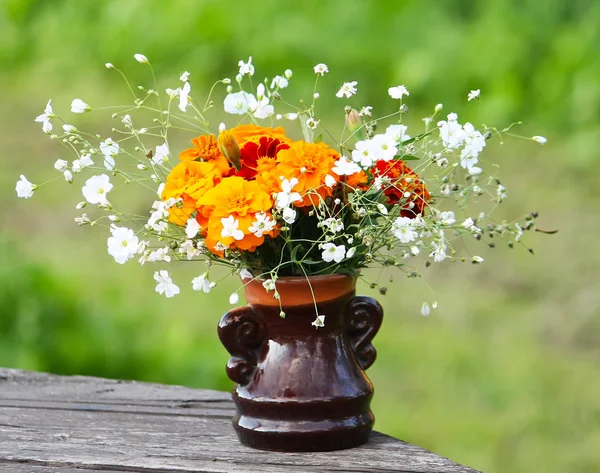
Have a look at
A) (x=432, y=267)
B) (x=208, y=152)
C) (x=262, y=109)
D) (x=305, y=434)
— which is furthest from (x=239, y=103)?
(x=432, y=267)

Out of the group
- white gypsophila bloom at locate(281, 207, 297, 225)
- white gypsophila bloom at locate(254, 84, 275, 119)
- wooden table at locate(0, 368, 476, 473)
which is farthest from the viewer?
white gypsophila bloom at locate(254, 84, 275, 119)

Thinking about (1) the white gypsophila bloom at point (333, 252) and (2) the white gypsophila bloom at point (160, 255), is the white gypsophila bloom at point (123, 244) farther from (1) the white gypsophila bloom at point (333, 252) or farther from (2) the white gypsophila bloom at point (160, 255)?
(1) the white gypsophila bloom at point (333, 252)

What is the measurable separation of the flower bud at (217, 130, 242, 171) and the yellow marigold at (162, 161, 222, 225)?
0.03 m

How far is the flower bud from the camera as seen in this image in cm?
145

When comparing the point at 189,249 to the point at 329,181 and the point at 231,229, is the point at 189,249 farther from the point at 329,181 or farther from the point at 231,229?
the point at 329,181

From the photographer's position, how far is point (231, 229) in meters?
1.41

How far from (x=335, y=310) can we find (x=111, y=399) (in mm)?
589

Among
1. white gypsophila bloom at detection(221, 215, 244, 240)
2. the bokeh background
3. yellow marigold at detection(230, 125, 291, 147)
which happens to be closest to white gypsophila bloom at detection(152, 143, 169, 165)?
Answer: yellow marigold at detection(230, 125, 291, 147)

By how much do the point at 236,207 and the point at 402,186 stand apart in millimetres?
255

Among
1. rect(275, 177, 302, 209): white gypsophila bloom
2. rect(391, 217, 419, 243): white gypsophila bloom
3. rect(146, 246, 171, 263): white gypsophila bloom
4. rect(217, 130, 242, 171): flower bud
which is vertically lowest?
rect(146, 246, 171, 263): white gypsophila bloom

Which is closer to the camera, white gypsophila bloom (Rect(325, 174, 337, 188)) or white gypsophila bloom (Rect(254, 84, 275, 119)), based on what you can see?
white gypsophila bloom (Rect(325, 174, 337, 188))

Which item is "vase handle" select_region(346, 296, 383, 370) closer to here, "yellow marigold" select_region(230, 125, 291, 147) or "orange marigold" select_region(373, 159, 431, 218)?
"orange marigold" select_region(373, 159, 431, 218)

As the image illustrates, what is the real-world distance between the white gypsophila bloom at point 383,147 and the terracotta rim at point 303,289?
0.64ft

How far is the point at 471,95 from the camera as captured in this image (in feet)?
5.19
